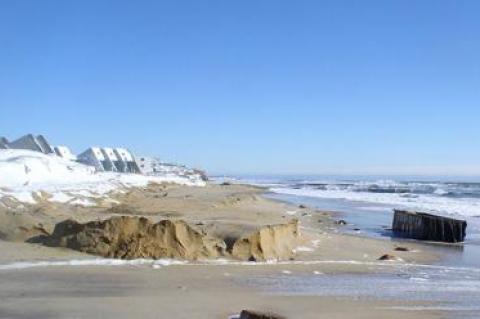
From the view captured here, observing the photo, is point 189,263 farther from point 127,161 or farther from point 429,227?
point 127,161

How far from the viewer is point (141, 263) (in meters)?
12.4

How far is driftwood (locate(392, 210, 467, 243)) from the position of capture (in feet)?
81.5

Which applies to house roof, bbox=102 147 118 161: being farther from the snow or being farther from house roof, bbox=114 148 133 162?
the snow

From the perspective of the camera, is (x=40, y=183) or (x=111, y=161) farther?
(x=111, y=161)

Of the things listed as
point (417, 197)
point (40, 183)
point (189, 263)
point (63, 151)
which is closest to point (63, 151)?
point (63, 151)

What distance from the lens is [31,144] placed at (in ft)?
253

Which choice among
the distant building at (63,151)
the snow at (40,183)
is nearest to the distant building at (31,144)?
the distant building at (63,151)

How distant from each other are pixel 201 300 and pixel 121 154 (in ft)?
334

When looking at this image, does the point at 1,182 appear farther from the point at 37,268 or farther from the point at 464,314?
the point at 464,314

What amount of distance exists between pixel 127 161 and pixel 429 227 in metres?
87.5

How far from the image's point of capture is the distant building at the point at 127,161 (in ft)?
350

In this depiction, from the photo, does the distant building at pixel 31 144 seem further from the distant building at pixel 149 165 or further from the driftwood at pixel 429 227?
the driftwood at pixel 429 227

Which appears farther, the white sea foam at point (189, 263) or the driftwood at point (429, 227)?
the driftwood at point (429, 227)

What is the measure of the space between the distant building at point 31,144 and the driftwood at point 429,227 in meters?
57.4
